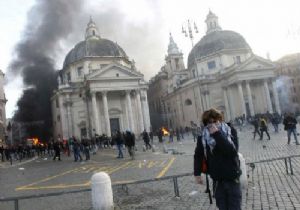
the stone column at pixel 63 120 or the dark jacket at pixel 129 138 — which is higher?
the stone column at pixel 63 120

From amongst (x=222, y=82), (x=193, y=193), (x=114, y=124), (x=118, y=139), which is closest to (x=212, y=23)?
(x=222, y=82)

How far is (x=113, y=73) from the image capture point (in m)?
54.8

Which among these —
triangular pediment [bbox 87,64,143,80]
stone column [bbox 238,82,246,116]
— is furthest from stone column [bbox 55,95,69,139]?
stone column [bbox 238,82,246,116]

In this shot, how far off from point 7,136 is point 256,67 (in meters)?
43.1

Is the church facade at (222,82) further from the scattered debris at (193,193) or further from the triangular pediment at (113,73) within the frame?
the scattered debris at (193,193)

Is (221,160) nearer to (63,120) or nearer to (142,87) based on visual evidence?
(63,120)

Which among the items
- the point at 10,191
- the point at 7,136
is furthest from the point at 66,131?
the point at 10,191

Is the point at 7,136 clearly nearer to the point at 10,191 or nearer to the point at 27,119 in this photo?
the point at 27,119

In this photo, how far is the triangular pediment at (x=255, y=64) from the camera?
61.7 metres

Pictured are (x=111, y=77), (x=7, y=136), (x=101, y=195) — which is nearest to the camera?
(x=101, y=195)

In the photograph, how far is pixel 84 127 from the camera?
59.3 meters

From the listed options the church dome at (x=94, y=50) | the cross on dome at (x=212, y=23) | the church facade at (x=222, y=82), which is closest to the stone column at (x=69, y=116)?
the church dome at (x=94, y=50)

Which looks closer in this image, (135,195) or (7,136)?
(135,195)

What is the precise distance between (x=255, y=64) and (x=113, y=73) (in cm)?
2407
